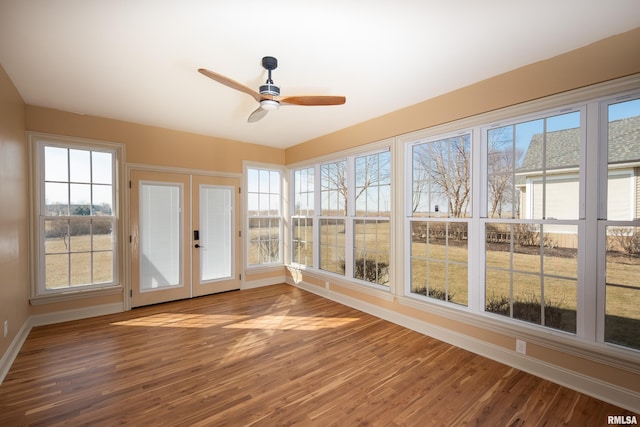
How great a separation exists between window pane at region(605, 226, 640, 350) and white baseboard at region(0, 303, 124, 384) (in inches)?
196

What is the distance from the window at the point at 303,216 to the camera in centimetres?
519

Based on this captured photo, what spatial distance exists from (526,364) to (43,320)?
5422 millimetres

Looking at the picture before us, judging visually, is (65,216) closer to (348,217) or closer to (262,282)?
(262,282)

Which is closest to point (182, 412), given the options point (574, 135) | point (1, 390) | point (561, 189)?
point (1, 390)

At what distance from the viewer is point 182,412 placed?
196 cm

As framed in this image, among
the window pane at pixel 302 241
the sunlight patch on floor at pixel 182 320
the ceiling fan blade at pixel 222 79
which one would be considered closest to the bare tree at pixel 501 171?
the ceiling fan blade at pixel 222 79

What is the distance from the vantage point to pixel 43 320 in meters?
3.49

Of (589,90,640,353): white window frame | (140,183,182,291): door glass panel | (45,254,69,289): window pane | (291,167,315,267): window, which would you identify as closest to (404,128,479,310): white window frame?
(589,90,640,353): white window frame

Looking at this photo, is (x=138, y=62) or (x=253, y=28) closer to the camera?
(x=253, y=28)

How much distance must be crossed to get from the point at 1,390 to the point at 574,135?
16.8 feet

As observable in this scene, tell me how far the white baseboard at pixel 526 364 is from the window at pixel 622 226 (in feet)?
Answer: 1.17

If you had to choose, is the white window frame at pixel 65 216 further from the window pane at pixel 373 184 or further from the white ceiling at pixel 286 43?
the window pane at pixel 373 184

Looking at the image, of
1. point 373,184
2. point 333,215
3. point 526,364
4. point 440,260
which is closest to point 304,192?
point 333,215

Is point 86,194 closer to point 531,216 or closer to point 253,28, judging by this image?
point 253,28
